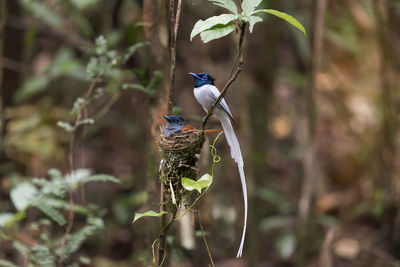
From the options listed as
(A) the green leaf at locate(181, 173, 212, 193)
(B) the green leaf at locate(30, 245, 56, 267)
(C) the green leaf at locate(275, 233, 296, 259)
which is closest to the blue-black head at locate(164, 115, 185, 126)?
(A) the green leaf at locate(181, 173, 212, 193)

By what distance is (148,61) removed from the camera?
2.29m

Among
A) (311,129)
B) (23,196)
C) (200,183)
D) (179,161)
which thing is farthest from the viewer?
(311,129)

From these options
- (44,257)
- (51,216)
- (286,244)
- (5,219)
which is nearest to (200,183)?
(51,216)

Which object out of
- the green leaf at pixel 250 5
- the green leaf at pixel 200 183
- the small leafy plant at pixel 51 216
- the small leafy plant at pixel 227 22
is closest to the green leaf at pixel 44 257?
the small leafy plant at pixel 51 216

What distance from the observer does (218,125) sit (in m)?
2.81

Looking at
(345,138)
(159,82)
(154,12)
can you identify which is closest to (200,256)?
A: (159,82)

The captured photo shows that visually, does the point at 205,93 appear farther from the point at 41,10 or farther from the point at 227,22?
the point at 41,10

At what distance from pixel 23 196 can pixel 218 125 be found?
128cm

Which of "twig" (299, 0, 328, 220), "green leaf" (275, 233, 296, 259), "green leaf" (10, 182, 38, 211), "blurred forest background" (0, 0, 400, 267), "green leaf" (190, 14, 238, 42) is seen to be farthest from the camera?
"green leaf" (275, 233, 296, 259)

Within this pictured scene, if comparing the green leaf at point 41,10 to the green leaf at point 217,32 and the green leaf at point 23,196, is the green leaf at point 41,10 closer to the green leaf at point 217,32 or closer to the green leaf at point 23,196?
the green leaf at point 23,196

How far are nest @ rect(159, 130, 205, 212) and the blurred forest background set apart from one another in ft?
1.59

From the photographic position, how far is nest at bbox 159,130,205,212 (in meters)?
1.64

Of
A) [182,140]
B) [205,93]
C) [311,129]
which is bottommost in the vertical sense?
[311,129]

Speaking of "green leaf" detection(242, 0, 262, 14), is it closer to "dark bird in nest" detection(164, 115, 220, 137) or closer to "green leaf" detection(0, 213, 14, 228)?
"dark bird in nest" detection(164, 115, 220, 137)
